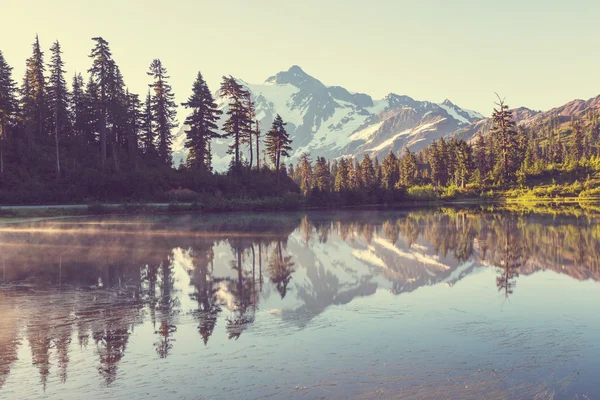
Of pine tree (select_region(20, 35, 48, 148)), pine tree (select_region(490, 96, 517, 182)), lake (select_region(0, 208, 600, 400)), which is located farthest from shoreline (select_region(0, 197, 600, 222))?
pine tree (select_region(490, 96, 517, 182))

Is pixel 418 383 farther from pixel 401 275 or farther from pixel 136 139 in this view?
pixel 136 139

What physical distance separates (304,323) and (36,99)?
66546mm

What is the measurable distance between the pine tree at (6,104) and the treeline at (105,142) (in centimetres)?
13

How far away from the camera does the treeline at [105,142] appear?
51.7 m

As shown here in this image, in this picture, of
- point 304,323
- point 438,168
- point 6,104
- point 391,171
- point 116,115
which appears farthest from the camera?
point 391,171

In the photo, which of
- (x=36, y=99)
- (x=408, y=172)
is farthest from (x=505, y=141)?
(x=36, y=99)

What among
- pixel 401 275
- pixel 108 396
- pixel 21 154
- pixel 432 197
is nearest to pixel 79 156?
pixel 21 154

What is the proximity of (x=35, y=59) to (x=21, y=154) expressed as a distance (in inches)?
737

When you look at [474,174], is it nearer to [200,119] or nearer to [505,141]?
[505,141]

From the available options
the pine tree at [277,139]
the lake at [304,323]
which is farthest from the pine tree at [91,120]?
the lake at [304,323]

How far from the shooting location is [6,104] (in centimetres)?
5800

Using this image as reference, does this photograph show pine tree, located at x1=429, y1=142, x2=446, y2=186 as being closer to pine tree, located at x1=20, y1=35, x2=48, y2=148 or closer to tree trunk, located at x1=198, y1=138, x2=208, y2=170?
tree trunk, located at x1=198, y1=138, x2=208, y2=170

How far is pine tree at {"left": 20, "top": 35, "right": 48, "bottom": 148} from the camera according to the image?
62.4 m

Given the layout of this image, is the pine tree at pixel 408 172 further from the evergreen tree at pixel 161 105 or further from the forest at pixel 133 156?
the evergreen tree at pixel 161 105
